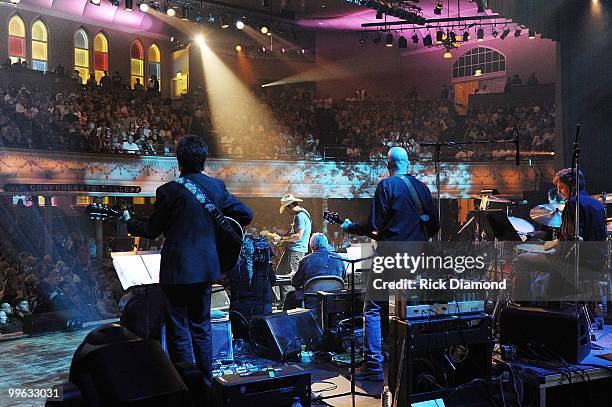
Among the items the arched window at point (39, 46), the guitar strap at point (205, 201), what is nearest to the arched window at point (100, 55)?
the arched window at point (39, 46)

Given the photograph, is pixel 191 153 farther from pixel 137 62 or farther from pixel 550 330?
pixel 137 62

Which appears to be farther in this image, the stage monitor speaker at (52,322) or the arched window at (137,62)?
the arched window at (137,62)

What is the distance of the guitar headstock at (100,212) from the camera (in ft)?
14.0

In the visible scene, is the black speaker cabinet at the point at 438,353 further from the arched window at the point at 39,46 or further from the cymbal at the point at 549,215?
the arched window at the point at 39,46

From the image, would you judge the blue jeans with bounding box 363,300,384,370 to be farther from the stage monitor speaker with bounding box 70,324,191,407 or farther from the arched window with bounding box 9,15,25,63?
the arched window with bounding box 9,15,25,63

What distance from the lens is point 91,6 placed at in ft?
64.1

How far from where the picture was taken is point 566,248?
19.2 feet

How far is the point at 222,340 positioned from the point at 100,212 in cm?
225

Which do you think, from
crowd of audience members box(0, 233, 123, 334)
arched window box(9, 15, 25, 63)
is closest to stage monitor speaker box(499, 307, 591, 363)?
crowd of audience members box(0, 233, 123, 334)

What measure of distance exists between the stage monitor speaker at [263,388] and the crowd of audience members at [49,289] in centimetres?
556

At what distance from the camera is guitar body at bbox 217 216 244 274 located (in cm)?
429

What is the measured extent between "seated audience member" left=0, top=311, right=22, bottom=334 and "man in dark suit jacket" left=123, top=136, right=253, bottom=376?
5.05 m

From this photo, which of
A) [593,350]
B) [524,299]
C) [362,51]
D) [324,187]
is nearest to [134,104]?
[324,187]

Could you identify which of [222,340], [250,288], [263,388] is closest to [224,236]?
[263,388]
